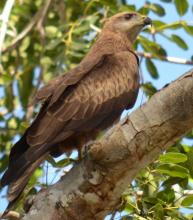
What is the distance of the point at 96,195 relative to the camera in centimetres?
441

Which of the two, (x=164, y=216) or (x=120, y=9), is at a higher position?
(x=120, y=9)

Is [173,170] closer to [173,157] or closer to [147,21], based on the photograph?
[173,157]

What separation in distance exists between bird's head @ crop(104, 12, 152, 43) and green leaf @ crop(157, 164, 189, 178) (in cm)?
276

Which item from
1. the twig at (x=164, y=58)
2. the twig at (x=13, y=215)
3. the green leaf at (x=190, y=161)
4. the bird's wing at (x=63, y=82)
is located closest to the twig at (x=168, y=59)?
the twig at (x=164, y=58)

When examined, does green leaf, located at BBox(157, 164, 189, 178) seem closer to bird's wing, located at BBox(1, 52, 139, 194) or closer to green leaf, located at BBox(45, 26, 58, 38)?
bird's wing, located at BBox(1, 52, 139, 194)

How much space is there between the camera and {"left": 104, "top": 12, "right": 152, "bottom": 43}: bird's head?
7.38 meters

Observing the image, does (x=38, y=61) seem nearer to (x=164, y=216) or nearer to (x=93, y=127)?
(x=93, y=127)

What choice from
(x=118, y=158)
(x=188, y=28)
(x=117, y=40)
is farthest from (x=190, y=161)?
(x=117, y=40)

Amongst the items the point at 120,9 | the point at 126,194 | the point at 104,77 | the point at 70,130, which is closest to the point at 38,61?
the point at 120,9

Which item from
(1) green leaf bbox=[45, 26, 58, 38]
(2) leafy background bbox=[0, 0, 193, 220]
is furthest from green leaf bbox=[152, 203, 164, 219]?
(1) green leaf bbox=[45, 26, 58, 38]

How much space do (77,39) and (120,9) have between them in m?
0.52

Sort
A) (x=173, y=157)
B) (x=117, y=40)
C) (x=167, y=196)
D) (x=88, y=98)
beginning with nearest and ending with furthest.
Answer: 1. (x=173, y=157)
2. (x=167, y=196)
3. (x=88, y=98)
4. (x=117, y=40)

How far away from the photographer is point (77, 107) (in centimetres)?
575

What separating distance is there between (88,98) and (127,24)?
1.89m
